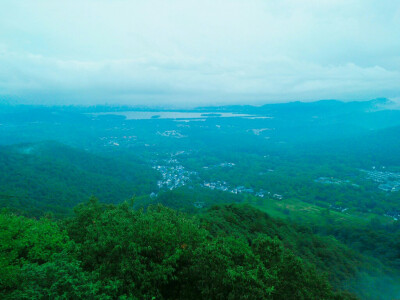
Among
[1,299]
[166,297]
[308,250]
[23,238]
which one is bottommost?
[308,250]

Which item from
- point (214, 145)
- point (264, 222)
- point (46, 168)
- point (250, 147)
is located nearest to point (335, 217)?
point (264, 222)

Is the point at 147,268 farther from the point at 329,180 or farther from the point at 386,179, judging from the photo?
the point at 386,179

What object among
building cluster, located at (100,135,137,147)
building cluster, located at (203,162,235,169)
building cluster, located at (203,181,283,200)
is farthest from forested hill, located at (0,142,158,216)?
building cluster, located at (100,135,137,147)

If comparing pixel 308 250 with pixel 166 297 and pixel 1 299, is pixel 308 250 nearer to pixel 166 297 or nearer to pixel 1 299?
pixel 166 297

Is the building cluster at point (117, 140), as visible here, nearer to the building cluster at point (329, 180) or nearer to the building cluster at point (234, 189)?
the building cluster at point (234, 189)

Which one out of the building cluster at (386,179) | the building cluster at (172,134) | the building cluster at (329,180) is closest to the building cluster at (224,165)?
the building cluster at (329,180)
